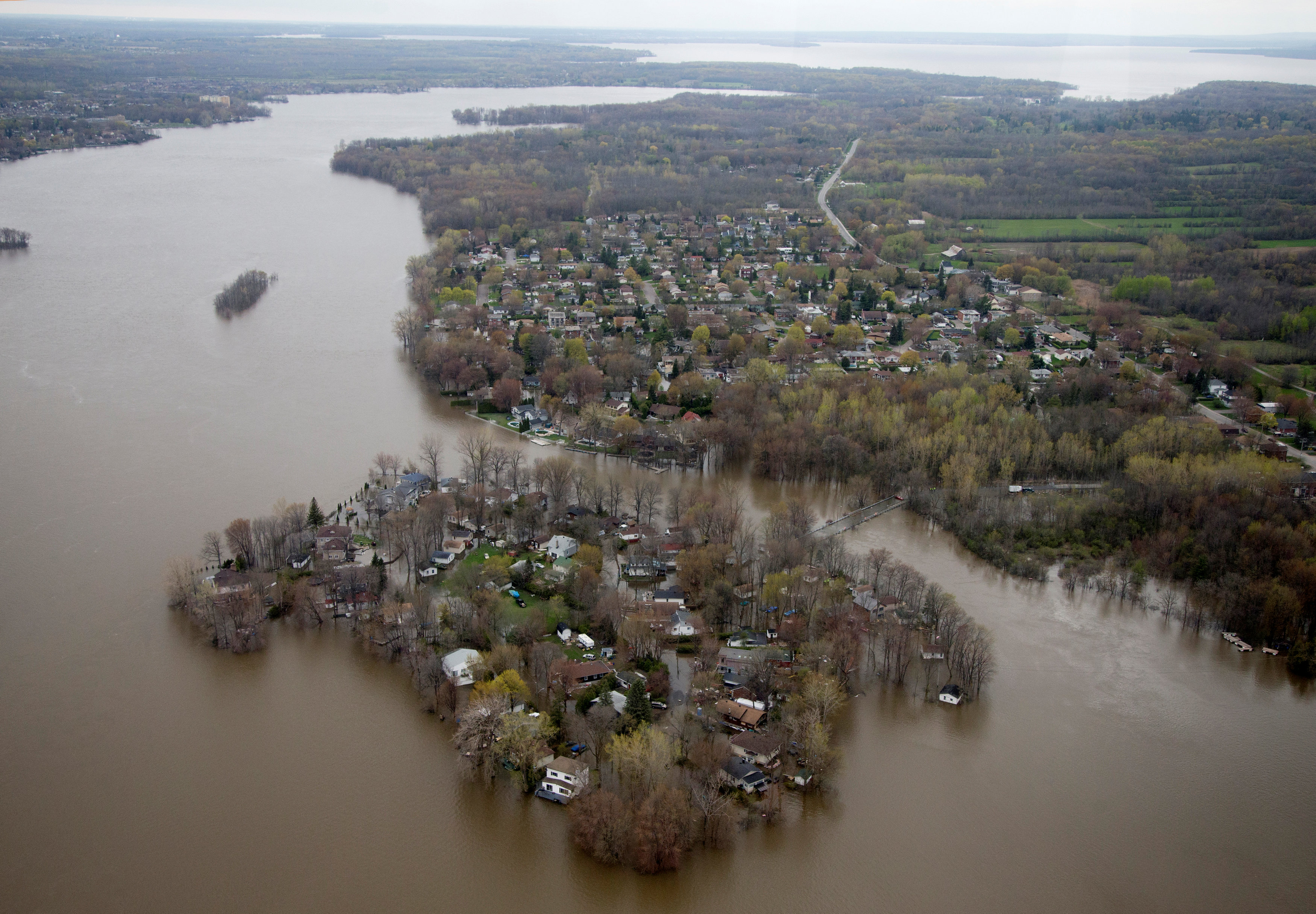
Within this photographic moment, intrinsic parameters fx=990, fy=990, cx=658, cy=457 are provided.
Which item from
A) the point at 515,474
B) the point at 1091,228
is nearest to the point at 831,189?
the point at 1091,228

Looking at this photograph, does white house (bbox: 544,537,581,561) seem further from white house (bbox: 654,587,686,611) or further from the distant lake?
the distant lake

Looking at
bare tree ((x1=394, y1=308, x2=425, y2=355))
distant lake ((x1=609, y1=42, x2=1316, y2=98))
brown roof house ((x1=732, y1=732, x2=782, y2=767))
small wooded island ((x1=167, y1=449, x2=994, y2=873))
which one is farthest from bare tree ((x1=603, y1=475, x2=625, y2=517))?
distant lake ((x1=609, y1=42, x2=1316, y2=98))

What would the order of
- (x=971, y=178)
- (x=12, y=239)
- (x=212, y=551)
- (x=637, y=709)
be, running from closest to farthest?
1. (x=637, y=709)
2. (x=212, y=551)
3. (x=12, y=239)
4. (x=971, y=178)

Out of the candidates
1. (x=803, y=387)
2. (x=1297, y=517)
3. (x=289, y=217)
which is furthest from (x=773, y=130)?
(x=1297, y=517)

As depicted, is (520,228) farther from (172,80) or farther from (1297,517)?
(172,80)

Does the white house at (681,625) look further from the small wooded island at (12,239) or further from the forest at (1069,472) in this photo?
the small wooded island at (12,239)

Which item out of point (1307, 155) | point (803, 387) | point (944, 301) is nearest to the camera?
point (803, 387)

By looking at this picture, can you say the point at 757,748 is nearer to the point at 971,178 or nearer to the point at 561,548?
the point at 561,548
